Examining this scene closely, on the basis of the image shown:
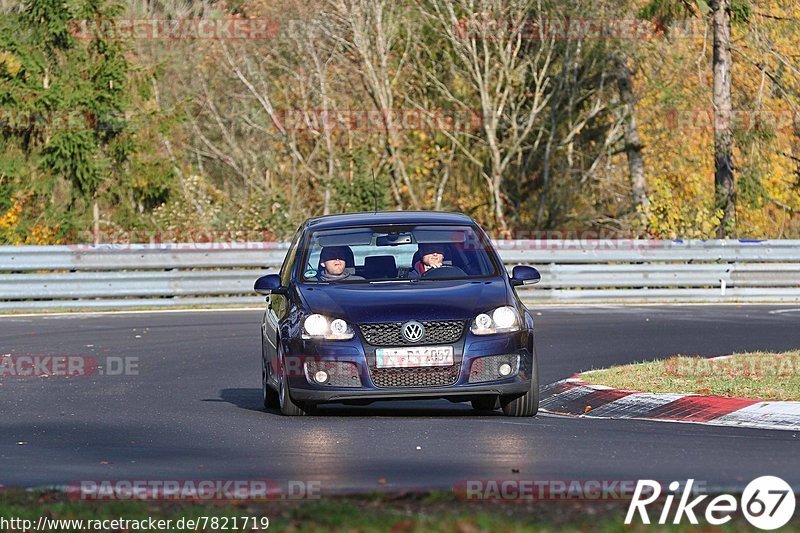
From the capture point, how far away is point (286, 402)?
1136cm

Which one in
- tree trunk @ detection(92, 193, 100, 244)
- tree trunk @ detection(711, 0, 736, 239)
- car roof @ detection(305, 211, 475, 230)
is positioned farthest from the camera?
tree trunk @ detection(92, 193, 100, 244)

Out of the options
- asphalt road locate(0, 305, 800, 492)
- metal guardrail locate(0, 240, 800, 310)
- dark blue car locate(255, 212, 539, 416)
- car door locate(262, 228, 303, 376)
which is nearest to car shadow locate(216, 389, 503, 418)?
asphalt road locate(0, 305, 800, 492)

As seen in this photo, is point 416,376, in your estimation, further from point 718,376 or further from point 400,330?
point 718,376

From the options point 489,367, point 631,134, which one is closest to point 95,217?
point 631,134

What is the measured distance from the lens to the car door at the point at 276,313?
38.4 feet

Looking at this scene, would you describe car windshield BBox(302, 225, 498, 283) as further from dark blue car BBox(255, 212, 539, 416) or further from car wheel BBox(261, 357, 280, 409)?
car wheel BBox(261, 357, 280, 409)

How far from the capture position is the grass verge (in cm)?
1182

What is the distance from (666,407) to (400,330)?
2.28 metres

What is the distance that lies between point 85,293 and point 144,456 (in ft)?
52.3

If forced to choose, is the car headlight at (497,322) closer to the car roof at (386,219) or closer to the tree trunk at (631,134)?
the car roof at (386,219)

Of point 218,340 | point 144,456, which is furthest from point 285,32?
point 144,456

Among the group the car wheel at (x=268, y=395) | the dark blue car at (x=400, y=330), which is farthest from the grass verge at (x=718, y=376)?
the car wheel at (x=268, y=395)

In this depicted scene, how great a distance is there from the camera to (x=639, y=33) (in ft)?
118

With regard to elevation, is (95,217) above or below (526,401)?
below
